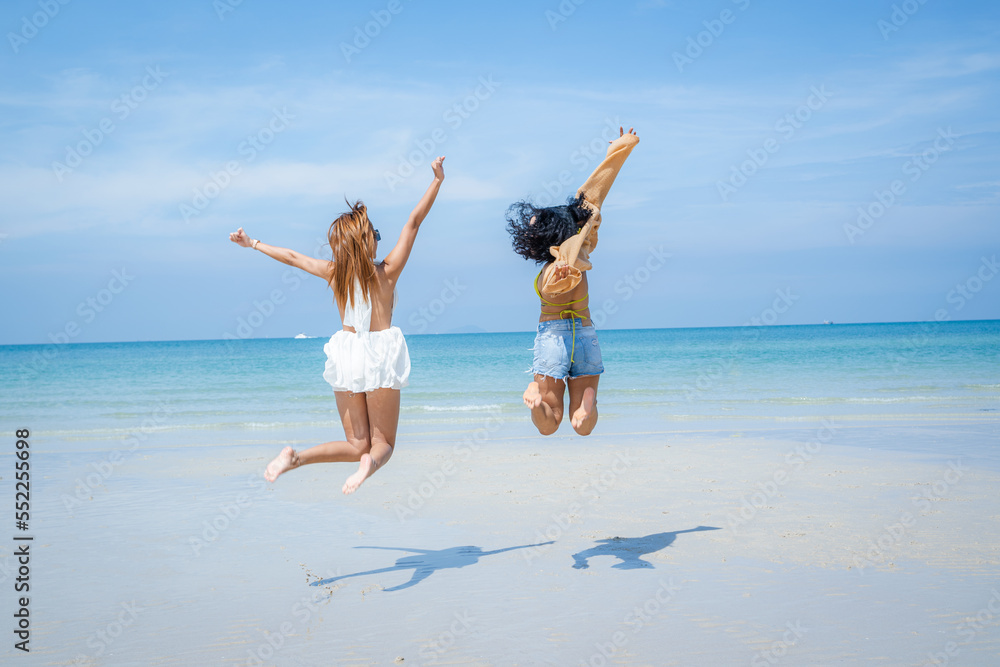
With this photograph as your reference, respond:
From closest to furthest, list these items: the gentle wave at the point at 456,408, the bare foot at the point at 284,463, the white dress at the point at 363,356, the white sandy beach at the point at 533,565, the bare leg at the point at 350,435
→ the white sandy beach at the point at 533,565
the bare foot at the point at 284,463
the bare leg at the point at 350,435
the white dress at the point at 363,356
the gentle wave at the point at 456,408

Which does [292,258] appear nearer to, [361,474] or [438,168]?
[438,168]

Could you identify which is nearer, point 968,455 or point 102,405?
point 968,455

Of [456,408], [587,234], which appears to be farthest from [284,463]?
[456,408]

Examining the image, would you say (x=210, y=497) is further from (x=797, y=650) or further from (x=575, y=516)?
(x=797, y=650)

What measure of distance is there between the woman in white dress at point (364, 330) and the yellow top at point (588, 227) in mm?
1135

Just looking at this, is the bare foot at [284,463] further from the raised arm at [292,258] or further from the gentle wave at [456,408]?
the gentle wave at [456,408]

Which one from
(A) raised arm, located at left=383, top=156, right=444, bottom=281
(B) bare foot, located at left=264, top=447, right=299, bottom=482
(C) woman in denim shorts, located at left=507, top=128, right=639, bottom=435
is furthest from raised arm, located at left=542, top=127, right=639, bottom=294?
(B) bare foot, located at left=264, top=447, right=299, bottom=482

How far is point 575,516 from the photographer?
7.30 meters

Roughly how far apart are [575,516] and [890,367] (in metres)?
25.0

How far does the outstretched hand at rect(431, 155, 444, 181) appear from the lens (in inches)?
214

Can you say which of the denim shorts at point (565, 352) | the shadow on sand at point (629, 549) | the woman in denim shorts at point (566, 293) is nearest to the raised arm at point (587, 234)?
the woman in denim shorts at point (566, 293)

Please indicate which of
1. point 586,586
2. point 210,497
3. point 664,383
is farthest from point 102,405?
point 586,586

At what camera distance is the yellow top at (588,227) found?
5.92 metres

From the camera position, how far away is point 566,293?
6.32 meters
